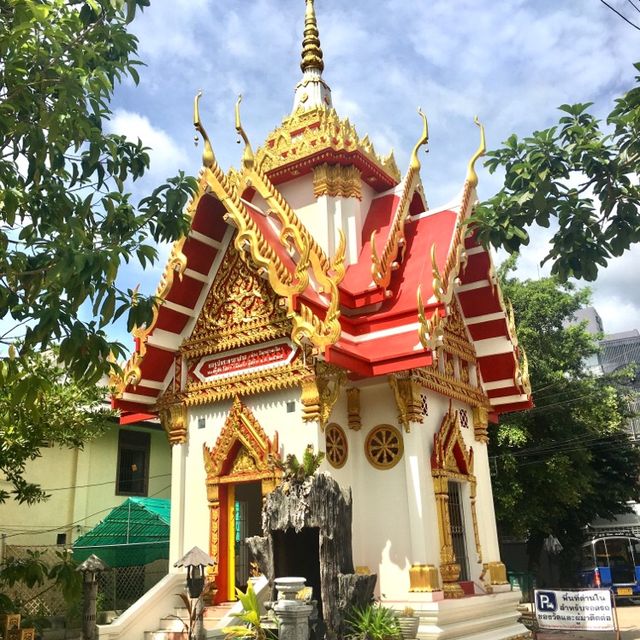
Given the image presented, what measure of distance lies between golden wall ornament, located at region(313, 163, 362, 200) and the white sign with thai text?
24.4 feet

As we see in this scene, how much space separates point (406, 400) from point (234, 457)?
2788mm

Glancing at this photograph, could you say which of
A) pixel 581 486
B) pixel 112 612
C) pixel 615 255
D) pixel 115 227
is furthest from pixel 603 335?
pixel 115 227

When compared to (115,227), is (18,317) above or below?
below

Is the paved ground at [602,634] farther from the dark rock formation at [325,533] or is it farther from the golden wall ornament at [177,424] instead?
the golden wall ornament at [177,424]

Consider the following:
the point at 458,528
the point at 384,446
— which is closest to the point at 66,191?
the point at 384,446

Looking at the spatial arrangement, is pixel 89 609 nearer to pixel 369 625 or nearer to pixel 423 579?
pixel 369 625

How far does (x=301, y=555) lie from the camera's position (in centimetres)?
860

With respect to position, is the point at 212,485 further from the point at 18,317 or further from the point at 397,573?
the point at 18,317

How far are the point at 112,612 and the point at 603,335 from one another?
1620cm

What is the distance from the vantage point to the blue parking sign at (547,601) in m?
10.7

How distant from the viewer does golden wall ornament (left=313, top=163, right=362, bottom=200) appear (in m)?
12.8

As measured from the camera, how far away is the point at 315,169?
13.0 metres

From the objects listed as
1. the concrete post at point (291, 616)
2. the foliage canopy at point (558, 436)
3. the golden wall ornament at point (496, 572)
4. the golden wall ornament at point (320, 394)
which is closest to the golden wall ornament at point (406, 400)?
the golden wall ornament at point (320, 394)

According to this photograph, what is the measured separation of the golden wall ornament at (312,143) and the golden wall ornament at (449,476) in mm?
4973
